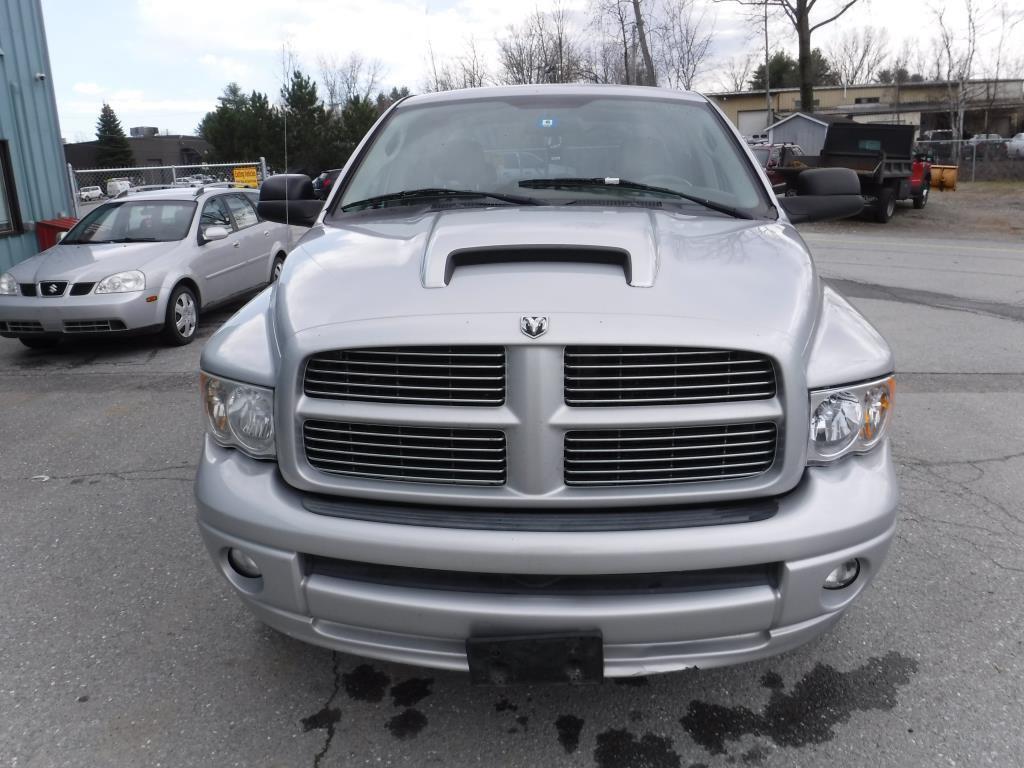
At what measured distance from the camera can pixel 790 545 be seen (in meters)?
2.00

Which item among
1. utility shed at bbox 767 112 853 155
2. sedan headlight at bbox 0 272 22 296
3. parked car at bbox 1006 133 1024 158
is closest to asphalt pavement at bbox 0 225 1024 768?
sedan headlight at bbox 0 272 22 296

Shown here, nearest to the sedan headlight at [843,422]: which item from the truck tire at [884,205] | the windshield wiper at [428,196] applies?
the windshield wiper at [428,196]

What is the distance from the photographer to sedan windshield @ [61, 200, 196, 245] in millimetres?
8641

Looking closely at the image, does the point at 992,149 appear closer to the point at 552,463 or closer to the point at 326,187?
the point at 326,187

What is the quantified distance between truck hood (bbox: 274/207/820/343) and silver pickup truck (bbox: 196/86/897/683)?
0.01 metres

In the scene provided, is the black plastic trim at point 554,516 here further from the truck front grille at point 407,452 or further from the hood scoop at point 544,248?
the hood scoop at point 544,248

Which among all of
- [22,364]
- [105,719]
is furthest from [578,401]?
[22,364]

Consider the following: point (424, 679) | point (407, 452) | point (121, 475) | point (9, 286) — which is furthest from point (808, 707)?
point (9, 286)

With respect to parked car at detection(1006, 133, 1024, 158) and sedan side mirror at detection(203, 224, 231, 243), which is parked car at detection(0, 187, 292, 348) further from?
parked car at detection(1006, 133, 1024, 158)

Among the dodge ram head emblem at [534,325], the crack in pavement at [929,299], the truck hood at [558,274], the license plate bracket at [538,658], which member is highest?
the truck hood at [558,274]

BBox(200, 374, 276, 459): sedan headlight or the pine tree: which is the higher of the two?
the pine tree

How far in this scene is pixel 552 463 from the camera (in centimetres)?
204

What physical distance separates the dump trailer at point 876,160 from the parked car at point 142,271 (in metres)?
13.1

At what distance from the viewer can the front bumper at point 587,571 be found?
196cm
